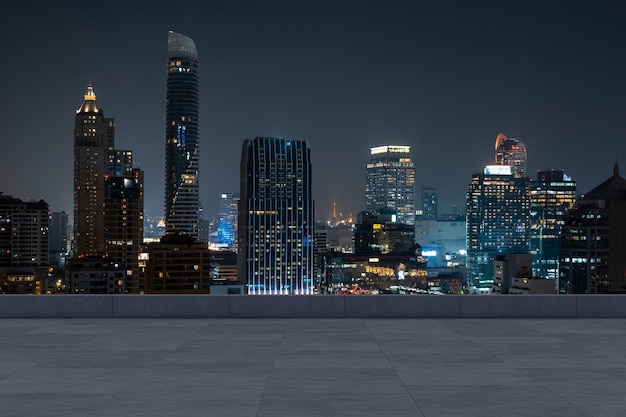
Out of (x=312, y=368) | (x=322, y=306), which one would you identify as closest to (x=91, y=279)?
(x=322, y=306)

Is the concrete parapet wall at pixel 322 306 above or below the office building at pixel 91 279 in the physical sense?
above

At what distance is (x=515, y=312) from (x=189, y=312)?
922 centimetres

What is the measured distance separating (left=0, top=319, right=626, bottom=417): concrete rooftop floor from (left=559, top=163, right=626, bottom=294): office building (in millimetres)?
124080

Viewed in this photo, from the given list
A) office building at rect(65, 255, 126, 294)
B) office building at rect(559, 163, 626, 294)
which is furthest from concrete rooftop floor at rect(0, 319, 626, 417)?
office building at rect(65, 255, 126, 294)

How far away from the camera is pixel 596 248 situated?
153625mm

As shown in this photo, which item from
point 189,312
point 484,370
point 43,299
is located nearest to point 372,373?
point 484,370

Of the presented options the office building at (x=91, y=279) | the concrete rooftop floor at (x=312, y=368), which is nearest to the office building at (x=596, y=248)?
the office building at (x=91, y=279)

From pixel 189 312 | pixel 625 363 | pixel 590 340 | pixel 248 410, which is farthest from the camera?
pixel 189 312

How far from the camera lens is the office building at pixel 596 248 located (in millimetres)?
144750

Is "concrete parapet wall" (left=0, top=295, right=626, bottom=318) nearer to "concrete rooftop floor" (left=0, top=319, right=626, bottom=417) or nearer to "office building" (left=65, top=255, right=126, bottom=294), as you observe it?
"concrete rooftop floor" (left=0, top=319, right=626, bottom=417)

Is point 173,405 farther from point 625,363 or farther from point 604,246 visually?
point 604,246

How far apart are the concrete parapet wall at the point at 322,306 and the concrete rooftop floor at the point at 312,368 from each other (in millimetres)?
1164

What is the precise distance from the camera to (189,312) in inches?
977

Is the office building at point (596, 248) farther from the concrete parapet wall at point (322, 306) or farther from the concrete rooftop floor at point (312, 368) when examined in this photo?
the concrete rooftop floor at point (312, 368)
